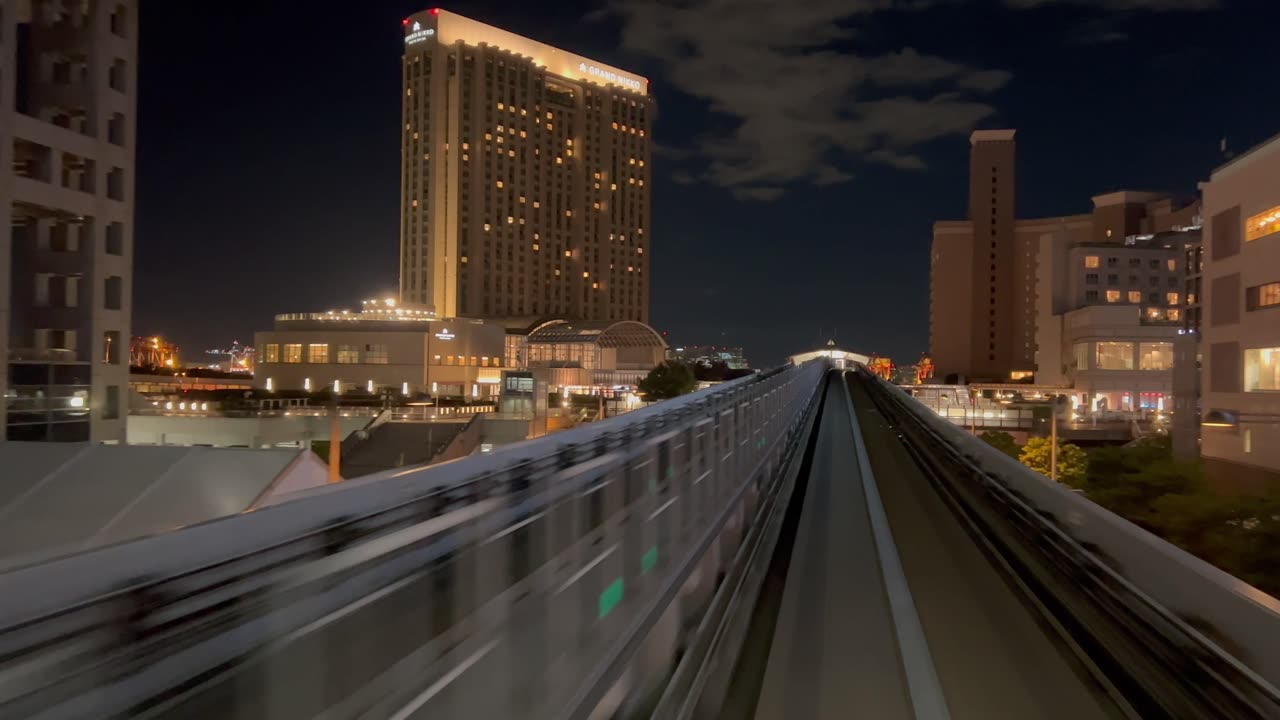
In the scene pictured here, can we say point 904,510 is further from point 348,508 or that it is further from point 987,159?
point 987,159

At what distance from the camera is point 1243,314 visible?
98.2 feet

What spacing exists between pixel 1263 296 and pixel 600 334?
64225 millimetres

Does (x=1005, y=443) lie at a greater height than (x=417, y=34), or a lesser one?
lesser

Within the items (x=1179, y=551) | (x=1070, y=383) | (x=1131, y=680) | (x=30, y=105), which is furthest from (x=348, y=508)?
(x=1070, y=383)

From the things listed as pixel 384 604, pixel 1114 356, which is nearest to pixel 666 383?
pixel 1114 356

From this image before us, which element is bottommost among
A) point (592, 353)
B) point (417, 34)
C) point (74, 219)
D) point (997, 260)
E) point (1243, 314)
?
point (592, 353)

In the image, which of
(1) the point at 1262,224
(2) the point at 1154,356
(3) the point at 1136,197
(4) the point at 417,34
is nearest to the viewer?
(1) the point at 1262,224

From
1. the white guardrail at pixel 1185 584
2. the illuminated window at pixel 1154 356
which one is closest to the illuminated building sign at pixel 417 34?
the illuminated window at pixel 1154 356

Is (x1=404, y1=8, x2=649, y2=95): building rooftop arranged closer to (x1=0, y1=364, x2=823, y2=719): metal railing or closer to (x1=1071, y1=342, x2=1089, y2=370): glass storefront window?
(x1=1071, y1=342, x2=1089, y2=370): glass storefront window

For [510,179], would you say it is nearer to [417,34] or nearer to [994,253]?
[417,34]

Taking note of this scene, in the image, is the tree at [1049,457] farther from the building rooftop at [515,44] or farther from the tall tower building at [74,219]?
the building rooftop at [515,44]

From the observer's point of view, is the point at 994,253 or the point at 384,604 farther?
the point at 994,253

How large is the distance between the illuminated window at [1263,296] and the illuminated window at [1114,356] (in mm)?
38015

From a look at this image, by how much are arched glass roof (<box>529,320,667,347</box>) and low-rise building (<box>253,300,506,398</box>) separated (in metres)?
15.4
